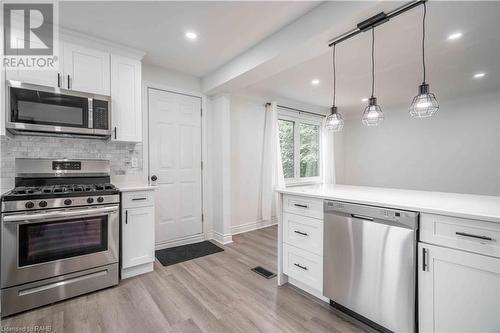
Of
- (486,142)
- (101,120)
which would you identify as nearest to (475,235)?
(101,120)

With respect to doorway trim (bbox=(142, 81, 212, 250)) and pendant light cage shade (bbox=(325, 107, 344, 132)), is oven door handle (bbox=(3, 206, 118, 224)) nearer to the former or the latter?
doorway trim (bbox=(142, 81, 212, 250))

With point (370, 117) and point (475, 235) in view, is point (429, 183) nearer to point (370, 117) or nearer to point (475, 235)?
point (370, 117)

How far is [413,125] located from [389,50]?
10.9ft

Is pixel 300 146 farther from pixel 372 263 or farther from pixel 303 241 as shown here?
pixel 372 263

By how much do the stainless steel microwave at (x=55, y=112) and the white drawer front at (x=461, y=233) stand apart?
2.99 m

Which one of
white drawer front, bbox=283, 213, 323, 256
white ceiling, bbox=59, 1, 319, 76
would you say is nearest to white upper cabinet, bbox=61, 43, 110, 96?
white ceiling, bbox=59, 1, 319, 76

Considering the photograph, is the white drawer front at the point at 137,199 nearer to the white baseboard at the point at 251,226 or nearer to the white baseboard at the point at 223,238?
the white baseboard at the point at 223,238

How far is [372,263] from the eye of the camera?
5.49 ft

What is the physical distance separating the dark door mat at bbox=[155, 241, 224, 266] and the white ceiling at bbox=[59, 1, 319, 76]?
2635 mm

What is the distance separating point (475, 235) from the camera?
1.26 m

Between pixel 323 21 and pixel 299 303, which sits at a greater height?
pixel 323 21

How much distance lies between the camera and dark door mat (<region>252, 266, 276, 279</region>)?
8.38 ft

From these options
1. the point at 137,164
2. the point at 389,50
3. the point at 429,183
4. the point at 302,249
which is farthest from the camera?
the point at 429,183
